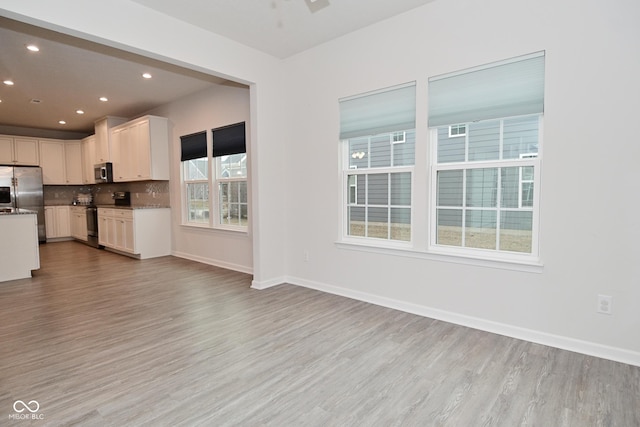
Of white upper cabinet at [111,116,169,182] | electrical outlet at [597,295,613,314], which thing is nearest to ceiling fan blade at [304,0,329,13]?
electrical outlet at [597,295,613,314]

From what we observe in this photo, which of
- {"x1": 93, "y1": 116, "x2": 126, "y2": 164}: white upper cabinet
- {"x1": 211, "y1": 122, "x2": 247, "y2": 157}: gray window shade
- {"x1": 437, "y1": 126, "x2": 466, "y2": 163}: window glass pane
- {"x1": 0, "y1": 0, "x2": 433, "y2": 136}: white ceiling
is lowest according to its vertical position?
{"x1": 437, "y1": 126, "x2": 466, "y2": 163}: window glass pane

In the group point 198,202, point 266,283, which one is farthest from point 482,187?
point 198,202

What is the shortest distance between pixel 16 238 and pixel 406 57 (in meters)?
5.60

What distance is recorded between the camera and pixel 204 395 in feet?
6.70

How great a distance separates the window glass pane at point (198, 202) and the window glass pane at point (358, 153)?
2.93 metres

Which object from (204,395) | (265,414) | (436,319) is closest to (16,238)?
(204,395)

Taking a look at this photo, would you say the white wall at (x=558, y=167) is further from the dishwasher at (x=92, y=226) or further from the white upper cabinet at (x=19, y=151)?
the white upper cabinet at (x=19, y=151)

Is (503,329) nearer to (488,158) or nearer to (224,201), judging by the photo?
(488,158)

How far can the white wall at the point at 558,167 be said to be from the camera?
7.70 ft

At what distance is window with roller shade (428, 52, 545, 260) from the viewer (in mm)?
2729

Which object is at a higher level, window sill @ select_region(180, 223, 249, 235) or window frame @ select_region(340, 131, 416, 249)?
window frame @ select_region(340, 131, 416, 249)

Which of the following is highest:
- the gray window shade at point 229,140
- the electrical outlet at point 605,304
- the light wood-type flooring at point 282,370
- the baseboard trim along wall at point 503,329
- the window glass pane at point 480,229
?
the gray window shade at point 229,140

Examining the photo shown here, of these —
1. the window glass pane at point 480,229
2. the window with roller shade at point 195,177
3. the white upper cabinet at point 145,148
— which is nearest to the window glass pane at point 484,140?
the window glass pane at point 480,229

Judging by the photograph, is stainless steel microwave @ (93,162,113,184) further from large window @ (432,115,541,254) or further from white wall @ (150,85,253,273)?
large window @ (432,115,541,254)
